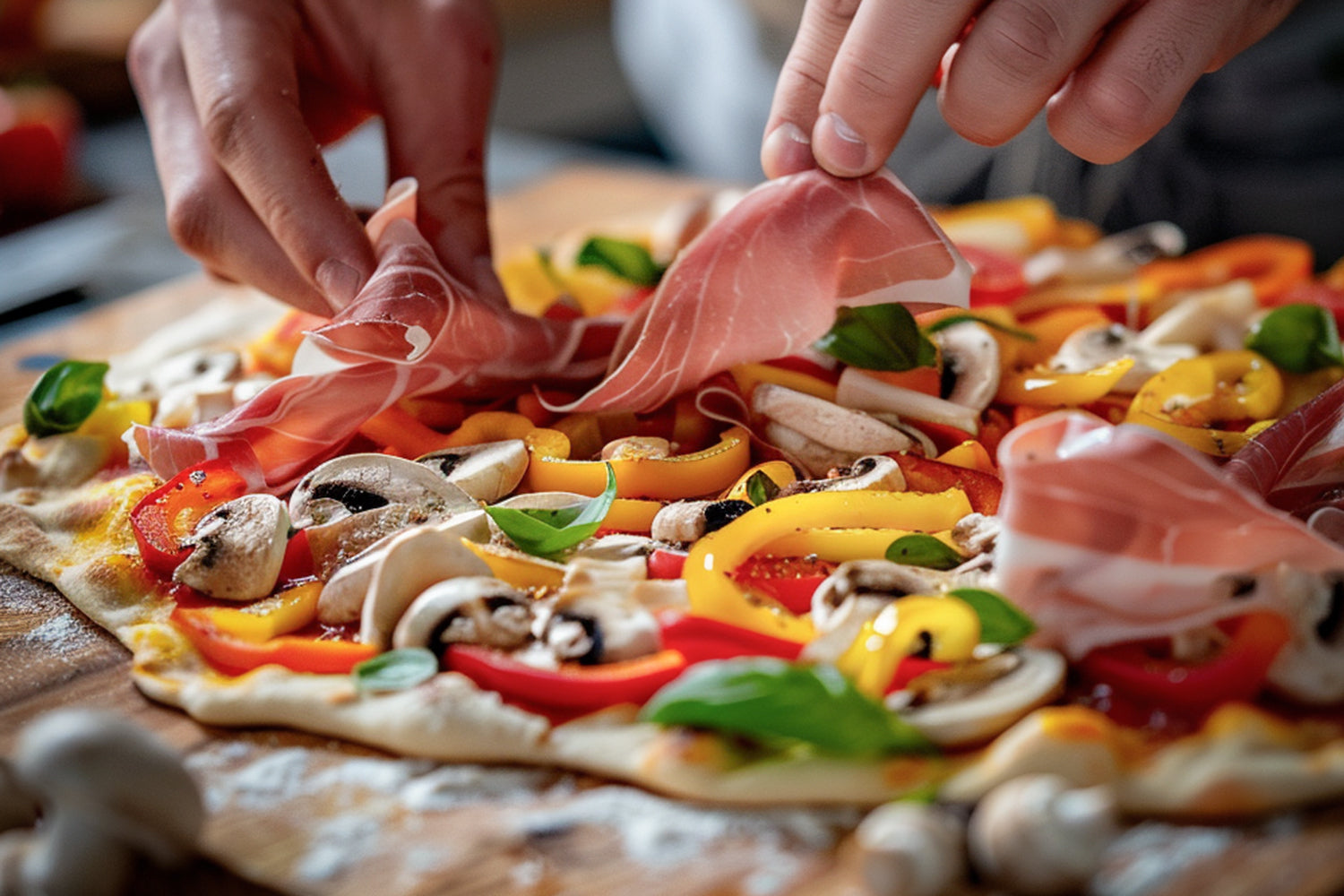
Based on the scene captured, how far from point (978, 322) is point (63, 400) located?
1.53 meters

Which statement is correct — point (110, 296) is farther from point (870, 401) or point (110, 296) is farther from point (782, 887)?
point (782, 887)

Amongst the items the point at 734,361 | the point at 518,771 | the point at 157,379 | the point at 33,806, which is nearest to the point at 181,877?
the point at 33,806

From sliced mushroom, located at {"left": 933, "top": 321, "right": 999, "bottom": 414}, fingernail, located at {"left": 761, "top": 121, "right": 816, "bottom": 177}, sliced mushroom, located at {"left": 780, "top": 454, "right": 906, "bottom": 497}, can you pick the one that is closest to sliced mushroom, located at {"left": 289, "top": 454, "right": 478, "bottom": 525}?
sliced mushroom, located at {"left": 780, "top": 454, "right": 906, "bottom": 497}

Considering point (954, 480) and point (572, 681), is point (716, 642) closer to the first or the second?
point (572, 681)

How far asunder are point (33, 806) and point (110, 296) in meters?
2.35

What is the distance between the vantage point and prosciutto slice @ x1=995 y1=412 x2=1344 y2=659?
4.12ft

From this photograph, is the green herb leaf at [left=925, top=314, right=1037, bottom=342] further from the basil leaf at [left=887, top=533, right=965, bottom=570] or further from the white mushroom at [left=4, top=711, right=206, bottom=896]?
the white mushroom at [left=4, top=711, right=206, bottom=896]

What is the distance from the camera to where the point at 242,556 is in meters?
1.52

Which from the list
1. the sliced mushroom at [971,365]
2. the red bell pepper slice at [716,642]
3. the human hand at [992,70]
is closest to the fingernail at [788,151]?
the human hand at [992,70]

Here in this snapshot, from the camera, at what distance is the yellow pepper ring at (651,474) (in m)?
1.68

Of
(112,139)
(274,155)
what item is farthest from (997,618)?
(112,139)

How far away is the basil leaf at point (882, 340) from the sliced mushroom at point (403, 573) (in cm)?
70

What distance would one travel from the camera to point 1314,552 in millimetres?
1268

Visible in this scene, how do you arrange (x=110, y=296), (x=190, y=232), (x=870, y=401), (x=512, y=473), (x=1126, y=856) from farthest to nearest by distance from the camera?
(x=110, y=296), (x=190, y=232), (x=870, y=401), (x=512, y=473), (x=1126, y=856)
